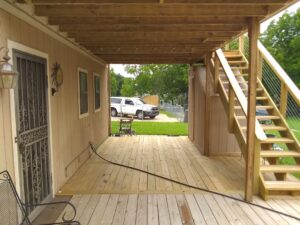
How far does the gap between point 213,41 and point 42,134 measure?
3.45 meters

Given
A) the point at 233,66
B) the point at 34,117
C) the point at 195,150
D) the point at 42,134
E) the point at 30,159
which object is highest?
the point at 233,66

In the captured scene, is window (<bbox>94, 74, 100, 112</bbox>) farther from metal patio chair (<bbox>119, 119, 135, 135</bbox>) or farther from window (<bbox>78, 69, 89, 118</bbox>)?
metal patio chair (<bbox>119, 119, 135, 135</bbox>)

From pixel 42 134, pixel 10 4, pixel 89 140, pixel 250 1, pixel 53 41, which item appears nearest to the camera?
pixel 10 4

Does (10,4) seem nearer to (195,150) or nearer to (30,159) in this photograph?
(30,159)

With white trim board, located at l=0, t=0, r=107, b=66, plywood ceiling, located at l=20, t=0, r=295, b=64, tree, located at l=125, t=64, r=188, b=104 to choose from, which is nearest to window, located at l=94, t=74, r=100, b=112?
white trim board, located at l=0, t=0, r=107, b=66

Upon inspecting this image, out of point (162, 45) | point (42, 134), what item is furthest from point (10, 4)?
point (162, 45)

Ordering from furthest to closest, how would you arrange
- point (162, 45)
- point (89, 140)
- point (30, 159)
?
point (89, 140), point (162, 45), point (30, 159)

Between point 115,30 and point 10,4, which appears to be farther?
point 115,30

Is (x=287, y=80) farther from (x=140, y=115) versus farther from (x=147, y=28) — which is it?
(x=140, y=115)

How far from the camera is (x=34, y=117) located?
3408 mm

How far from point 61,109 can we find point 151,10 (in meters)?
2.15

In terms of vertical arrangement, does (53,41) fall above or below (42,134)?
above

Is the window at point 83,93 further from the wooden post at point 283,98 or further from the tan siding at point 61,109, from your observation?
the wooden post at point 283,98

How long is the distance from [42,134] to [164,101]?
26.5 meters
